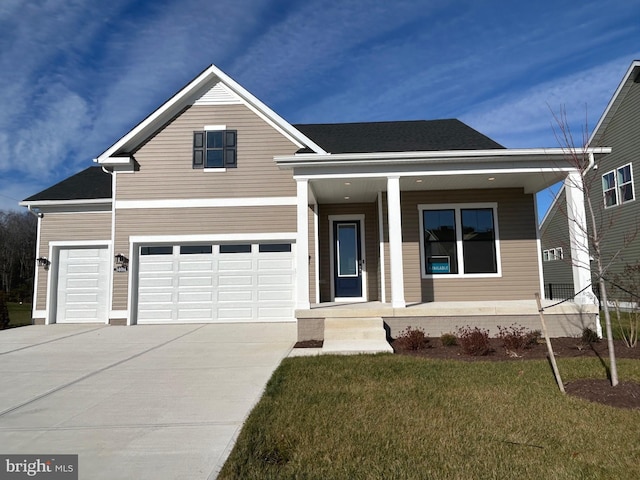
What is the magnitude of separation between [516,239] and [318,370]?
7365mm

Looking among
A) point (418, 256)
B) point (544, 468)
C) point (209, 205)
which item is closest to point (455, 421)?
point (544, 468)

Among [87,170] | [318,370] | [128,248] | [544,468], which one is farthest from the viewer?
[87,170]

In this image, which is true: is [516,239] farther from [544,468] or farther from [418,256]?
[544,468]

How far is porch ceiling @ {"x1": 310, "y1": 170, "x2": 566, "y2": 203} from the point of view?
29.9 feet

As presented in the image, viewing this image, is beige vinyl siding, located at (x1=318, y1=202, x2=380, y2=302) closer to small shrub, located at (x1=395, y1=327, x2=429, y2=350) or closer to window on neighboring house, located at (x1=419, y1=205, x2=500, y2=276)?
window on neighboring house, located at (x1=419, y1=205, x2=500, y2=276)

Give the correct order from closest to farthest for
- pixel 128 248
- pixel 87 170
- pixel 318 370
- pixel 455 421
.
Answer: pixel 455 421 → pixel 318 370 → pixel 128 248 → pixel 87 170

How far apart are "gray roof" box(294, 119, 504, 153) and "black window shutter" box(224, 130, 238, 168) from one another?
198 centimetres

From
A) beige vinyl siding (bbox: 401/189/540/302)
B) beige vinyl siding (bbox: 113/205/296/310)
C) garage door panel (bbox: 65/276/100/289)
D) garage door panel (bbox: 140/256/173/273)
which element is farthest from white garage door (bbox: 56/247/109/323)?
beige vinyl siding (bbox: 401/189/540/302)

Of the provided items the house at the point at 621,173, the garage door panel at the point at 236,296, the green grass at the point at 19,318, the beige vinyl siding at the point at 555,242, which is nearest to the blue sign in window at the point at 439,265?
the garage door panel at the point at 236,296

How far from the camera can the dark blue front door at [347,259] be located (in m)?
11.6

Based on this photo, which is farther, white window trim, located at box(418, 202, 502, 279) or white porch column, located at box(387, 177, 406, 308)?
white window trim, located at box(418, 202, 502, 279)

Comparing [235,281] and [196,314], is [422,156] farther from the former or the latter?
[196,314]

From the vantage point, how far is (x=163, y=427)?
391 cm

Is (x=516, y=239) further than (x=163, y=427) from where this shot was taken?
Yes
